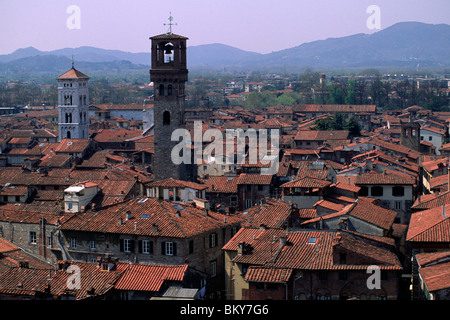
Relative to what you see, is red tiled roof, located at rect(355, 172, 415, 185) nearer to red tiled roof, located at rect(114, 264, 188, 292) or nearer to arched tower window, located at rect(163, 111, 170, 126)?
arched tower window, located at rect(163, 111, 170, 126)

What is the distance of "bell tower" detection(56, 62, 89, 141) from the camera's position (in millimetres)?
75625

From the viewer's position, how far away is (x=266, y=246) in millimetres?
26984

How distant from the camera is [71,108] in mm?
75625

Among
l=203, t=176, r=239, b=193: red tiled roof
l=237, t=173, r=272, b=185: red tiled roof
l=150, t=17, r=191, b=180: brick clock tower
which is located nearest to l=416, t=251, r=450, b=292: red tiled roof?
l=237, t=173, r=272, b=185: red tiled roof

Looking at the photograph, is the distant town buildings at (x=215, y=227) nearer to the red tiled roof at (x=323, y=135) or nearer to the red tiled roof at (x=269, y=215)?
→ the red tiled roof at (x=269, y=215)

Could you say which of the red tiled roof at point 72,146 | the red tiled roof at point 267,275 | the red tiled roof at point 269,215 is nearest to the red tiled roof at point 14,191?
the red tiled roof at point 269,215

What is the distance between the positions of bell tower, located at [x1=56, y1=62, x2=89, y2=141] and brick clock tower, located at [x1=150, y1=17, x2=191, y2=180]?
30.7 metres

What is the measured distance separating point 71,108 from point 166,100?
1246 inches

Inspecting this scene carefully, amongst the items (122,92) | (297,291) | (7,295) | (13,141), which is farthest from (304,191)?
(122,92)

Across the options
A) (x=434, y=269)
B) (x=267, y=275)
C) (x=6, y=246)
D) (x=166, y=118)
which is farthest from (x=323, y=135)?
(x=267, y=275)

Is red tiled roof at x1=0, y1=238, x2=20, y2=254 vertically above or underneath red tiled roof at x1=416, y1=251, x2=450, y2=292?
underneath

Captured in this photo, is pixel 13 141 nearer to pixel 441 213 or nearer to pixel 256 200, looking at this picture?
pixel 256 200

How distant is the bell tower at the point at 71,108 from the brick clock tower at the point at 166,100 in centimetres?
3065

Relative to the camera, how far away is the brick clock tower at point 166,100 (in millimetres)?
45875
